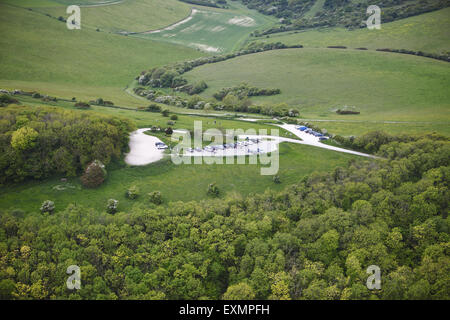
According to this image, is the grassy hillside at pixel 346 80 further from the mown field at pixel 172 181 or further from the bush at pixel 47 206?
the bush at pixel 47 206

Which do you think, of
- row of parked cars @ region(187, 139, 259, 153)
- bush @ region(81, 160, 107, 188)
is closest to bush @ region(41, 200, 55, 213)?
bush @ region(81, 160, 107, 188)

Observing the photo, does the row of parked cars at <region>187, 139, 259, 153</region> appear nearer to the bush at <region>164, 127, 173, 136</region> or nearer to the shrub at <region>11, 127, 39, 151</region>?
the bush at <region>164, 127, 173, 136</region>

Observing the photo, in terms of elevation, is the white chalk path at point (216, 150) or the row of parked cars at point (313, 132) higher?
the row of parked cars at point (313, 132)

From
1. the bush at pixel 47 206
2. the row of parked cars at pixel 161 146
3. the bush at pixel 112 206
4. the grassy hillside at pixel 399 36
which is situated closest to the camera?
the bush at pixel 47 206

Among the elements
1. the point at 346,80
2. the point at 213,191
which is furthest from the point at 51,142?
the point at 346,80

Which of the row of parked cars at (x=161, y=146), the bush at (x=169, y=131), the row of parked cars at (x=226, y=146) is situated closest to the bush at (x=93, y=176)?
the row of parked cars at (x=161, y=146)

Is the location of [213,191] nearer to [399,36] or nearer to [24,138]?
[24,138]

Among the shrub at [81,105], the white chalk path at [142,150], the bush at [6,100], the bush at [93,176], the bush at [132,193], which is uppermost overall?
the bush at [6,100]

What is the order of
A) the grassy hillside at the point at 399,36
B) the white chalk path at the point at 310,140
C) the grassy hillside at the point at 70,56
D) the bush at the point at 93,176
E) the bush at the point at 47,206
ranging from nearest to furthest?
the bush at the point at 47,206 < the bush at the point at 93,176 < the white chalk path at the point at 310,140 < the grassy hillside at the point at 70,56 < the grassy hillside at the point at 399,36
